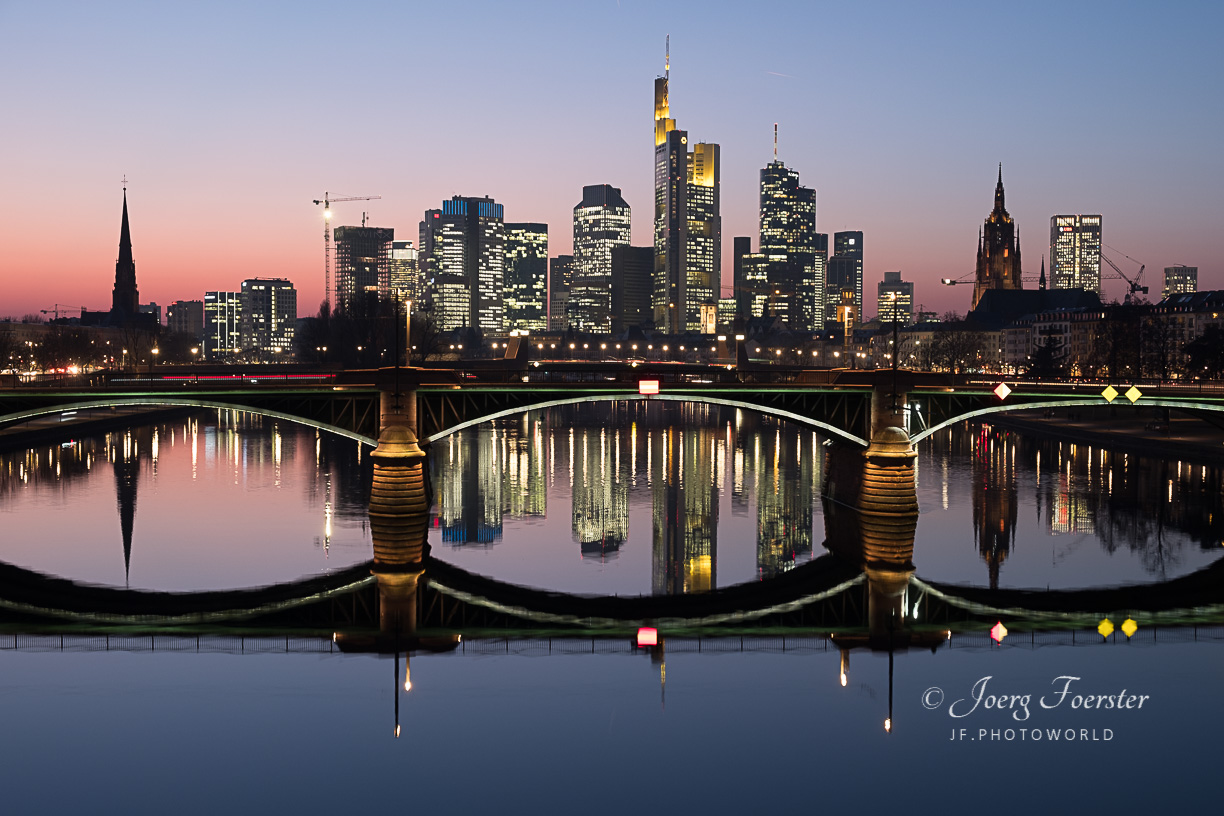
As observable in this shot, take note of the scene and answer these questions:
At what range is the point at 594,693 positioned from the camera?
119 ft

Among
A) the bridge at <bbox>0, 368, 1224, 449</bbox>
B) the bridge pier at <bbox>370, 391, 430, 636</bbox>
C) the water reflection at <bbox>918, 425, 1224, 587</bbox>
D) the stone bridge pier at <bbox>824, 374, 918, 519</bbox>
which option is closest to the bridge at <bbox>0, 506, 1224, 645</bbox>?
the water reflection at <bbox>918, 425, 1224, 587</bbox>

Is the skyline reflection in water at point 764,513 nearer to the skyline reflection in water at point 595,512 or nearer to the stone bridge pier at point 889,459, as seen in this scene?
the skyline reflection in water at point 595,512

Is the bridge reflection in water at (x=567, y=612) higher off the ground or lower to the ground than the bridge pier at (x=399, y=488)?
lower

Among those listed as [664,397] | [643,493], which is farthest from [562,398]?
[643,493]

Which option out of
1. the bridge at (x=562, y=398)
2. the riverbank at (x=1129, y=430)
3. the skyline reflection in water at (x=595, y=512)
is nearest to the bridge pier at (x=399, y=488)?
the bridge at (x=562, y=398)

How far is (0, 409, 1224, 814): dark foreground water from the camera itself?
28875 millimetres

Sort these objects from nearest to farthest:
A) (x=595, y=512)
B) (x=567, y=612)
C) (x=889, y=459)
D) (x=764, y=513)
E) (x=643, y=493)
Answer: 1. (x=567, y=612)
2. (x=889, y=459)
3. (x=595, y=512)
4. (x=764, y=513)
5. (x=643, y=493)

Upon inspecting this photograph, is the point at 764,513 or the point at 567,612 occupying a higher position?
the point at 764,513

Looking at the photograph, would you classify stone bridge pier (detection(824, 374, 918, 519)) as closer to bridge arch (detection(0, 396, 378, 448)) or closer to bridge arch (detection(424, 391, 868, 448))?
bridge arch (detection(424, 391, 868, 448))

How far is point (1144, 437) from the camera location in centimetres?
10544

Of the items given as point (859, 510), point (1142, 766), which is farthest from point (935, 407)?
point (1142, 766)

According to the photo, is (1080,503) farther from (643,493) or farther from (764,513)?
(643,493)

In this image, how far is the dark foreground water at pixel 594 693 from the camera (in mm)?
28875

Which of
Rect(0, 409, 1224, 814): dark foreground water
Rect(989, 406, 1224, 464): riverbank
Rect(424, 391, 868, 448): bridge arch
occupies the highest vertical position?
Rect(424, 391, 868, 448): bridge arch
